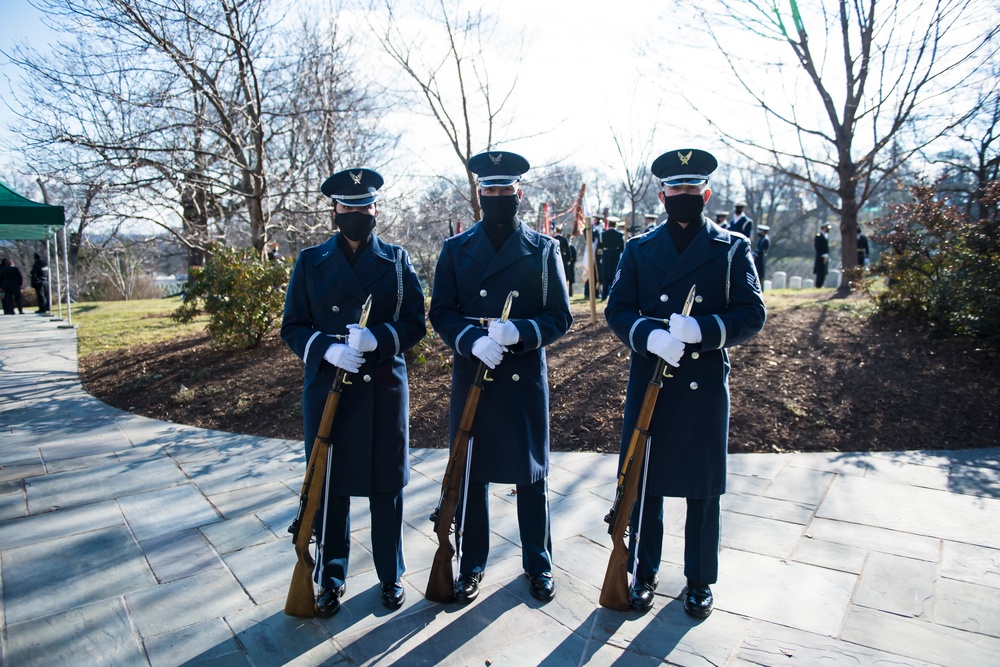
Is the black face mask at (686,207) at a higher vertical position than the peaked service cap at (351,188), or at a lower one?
lower

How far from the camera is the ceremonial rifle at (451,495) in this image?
3131 mm

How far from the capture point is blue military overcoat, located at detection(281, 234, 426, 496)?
3.18m

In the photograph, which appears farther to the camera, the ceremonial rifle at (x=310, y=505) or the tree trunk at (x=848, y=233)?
the tree trunk at (x=848, y=233)

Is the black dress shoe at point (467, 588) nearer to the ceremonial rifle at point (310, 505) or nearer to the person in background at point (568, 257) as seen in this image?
the ceremonial rifle at point (310, 505)

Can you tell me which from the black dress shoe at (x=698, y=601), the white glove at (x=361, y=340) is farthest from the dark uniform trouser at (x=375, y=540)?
the black dress shoe at (x=698, y=601)

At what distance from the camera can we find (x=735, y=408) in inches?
246

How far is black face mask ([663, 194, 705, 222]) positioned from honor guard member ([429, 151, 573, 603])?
2.02 feet

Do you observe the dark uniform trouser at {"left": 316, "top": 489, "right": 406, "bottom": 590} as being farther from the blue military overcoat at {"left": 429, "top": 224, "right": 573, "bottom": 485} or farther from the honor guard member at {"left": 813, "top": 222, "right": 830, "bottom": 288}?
the honor guard member at {"left": 813, "top": 222, "right": 830, "bottom": 288}

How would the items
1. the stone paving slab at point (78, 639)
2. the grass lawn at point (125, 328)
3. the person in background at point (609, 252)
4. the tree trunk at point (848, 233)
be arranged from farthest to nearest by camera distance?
the person in background at point (609, 252) < the tree trunk at point (848, 233) < the grass lawn at point (125, 328) < the stone paving slab at point (78, 639)

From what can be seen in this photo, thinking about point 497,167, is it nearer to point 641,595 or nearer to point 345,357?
point 345,357

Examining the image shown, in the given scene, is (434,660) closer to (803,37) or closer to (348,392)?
(348,392)

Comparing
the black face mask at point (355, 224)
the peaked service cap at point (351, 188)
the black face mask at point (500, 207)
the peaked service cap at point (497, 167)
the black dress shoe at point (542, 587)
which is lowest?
the black dress shoe at point (542, 587)

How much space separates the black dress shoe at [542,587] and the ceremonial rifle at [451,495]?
42 cm

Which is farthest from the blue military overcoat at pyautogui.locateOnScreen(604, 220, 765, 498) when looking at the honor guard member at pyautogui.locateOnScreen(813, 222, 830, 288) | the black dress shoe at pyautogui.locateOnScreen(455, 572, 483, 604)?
the honor guard member at pyautogui.locateOnScreen(813, 222, 830, 288)
